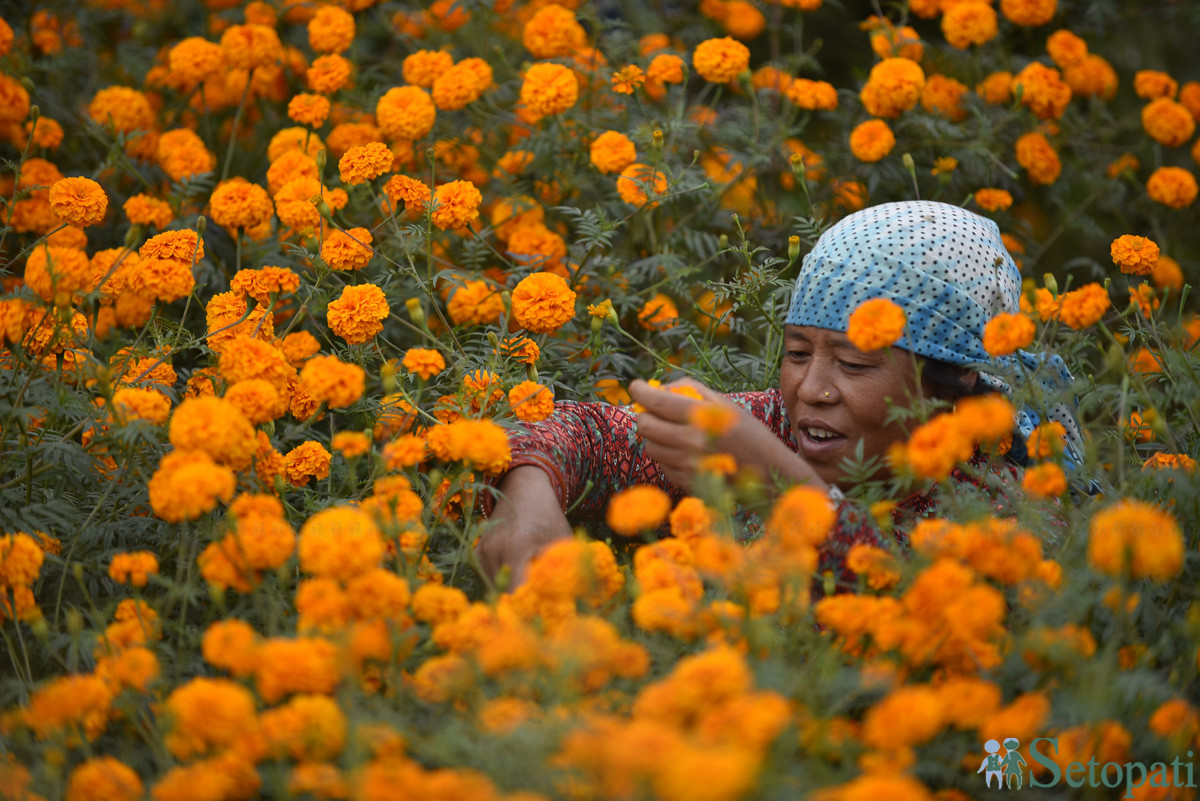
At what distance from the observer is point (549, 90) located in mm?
2537

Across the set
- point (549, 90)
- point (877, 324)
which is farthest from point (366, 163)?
point (877, 324)

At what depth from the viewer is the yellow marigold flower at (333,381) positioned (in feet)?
4.97

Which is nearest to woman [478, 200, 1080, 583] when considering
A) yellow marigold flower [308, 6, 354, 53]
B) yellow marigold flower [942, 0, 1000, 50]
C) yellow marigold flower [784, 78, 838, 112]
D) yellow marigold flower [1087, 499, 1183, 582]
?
yellow marigold flower [1087, 499, 1183, 582]

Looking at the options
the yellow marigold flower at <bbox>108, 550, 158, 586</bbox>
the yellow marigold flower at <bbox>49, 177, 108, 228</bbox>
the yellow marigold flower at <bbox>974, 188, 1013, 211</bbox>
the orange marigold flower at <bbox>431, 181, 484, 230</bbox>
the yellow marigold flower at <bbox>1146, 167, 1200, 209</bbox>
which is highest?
the yellow marigold flower at <bbox>49, 177, 108, 228</bbox>

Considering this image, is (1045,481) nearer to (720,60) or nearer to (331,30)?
(720,60)

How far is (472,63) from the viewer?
267cm

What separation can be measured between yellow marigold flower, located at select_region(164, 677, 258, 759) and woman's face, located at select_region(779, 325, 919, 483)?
1176 mm

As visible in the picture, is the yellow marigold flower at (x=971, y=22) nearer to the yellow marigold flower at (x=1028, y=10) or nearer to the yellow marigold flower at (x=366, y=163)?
the yellow marigold flower at (x=1028, y=10)

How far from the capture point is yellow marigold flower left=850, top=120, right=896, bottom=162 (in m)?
2.80

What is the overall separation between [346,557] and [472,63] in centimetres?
174

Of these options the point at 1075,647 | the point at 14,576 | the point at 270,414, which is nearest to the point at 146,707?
the point at 14,576

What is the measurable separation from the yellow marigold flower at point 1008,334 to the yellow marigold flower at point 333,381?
906mm

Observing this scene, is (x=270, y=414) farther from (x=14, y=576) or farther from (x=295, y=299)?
(x=295, y=299)

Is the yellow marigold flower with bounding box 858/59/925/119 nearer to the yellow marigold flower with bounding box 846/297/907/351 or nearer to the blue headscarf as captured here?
the blue headscarf
